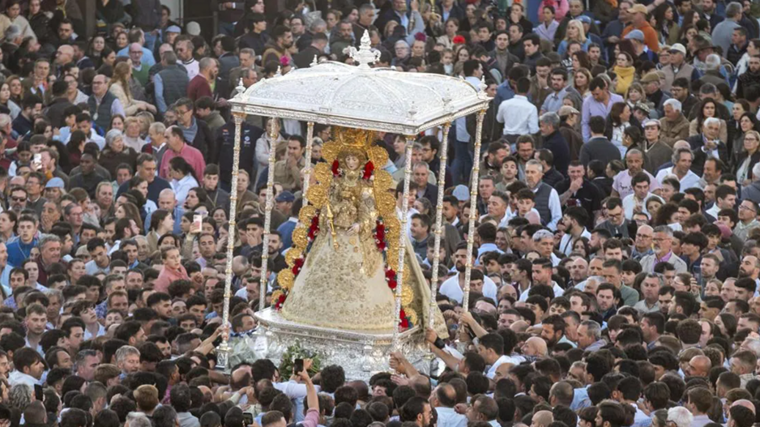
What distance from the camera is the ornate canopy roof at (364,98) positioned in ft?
58.1

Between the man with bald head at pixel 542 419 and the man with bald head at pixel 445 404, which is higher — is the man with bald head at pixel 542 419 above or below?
above

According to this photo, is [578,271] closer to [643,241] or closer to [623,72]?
[643,241]

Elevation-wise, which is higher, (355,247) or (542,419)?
(355,247)

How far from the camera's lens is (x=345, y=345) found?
18438 millimetres

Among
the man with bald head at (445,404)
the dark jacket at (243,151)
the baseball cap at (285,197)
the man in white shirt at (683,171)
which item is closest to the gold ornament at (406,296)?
the man with bald head at (445,404)

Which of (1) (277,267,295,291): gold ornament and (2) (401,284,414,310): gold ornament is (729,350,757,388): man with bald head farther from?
(1) (277,267,295,291): gold ornament

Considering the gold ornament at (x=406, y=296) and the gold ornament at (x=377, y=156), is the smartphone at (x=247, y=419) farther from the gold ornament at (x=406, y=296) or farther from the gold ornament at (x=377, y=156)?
the gold ornament at (x=377, y=156)

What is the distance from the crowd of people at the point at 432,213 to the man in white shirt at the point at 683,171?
0.09 feet

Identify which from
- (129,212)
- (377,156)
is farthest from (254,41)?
(377,156)

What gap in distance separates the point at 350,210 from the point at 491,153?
5.51 metres

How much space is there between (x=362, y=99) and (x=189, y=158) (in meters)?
6.63

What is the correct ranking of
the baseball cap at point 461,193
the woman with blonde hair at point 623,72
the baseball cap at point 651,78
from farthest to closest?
the woman with blonde hair at point 623,72
the baseball cap at point 651,78
the baseball cap at point 461,193

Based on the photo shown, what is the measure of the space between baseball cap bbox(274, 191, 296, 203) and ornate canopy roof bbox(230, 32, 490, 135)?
12.8 feet

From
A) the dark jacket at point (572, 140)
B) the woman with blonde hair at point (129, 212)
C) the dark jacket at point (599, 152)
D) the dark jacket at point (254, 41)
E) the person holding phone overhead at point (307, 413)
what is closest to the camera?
the person holding phone overhead at point (307, 413)
